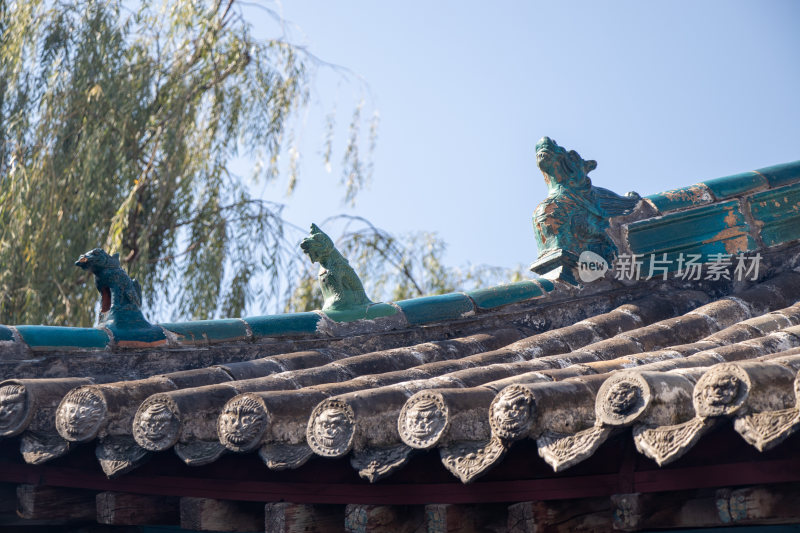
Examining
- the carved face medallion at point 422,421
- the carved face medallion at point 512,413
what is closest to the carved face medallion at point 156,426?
the carved face medallion at point 422,421

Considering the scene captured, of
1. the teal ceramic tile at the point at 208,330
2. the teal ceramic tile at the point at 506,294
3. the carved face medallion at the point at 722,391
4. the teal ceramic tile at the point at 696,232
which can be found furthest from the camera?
the teal ceramic tile at the point at 696,232

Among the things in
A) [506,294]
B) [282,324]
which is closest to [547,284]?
[506,294]

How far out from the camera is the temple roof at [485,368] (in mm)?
2453

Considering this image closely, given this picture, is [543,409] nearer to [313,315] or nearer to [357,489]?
[357,489]

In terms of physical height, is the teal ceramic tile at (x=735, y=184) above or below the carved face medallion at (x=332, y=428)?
above

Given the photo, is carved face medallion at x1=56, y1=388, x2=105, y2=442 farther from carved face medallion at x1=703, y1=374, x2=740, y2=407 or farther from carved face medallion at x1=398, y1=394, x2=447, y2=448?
carved face medallion at x1=703, y1=374, x2=740, y2=407

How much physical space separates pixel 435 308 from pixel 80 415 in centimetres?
210

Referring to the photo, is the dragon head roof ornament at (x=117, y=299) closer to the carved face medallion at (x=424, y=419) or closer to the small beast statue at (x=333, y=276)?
the small beast statue at (x=333, y=276)

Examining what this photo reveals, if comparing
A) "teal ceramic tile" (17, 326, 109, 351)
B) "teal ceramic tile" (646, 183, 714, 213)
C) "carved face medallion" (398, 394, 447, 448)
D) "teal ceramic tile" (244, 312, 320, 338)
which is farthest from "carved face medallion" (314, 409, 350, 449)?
"teal ceramic tile" (646, 183, 714, 213)

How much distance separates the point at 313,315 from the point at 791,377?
97.9 inches

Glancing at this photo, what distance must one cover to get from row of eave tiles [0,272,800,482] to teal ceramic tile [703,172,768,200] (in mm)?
1241

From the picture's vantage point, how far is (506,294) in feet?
16.0

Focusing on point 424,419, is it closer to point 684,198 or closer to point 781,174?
point 684,198

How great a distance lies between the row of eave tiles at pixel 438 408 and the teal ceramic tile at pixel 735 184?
1.24 m
